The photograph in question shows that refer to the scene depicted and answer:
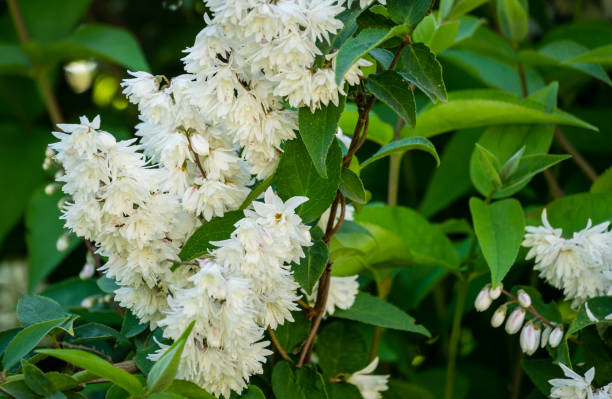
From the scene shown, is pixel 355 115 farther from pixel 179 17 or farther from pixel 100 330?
pixel 179 17

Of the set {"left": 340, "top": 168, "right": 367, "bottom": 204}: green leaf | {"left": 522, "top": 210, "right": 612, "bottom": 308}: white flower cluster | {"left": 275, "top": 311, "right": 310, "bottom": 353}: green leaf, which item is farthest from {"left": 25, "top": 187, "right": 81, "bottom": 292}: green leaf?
{"left": 522, "top": 210, "right": 612, "bottom": 308}: white flower cluster

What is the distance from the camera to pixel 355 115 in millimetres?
940

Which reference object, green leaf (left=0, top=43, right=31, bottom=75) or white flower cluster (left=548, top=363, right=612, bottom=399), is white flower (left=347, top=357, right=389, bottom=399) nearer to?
white flower cluster (left=548, top=363, right=612, bottom=399)

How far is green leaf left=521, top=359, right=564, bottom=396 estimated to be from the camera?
2.60ft

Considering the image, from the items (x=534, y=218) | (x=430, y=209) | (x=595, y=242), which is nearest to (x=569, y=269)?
(x=595, y=242)

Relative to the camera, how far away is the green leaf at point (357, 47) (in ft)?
1.79

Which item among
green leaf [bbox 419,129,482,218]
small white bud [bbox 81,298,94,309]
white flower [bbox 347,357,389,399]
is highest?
small white bud [bbox 81,298,94,309]

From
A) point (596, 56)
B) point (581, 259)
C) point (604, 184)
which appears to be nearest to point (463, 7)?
point (596, 56)

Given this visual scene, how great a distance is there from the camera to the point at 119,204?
638 mm

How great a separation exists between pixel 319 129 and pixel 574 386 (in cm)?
37

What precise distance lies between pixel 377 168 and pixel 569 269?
659mm

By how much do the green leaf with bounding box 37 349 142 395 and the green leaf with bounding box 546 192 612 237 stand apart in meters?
0.57

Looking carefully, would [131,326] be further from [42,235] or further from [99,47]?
[99,47]

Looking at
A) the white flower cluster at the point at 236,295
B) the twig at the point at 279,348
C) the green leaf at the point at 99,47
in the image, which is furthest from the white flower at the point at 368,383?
the green leaf at the point at 99,47
